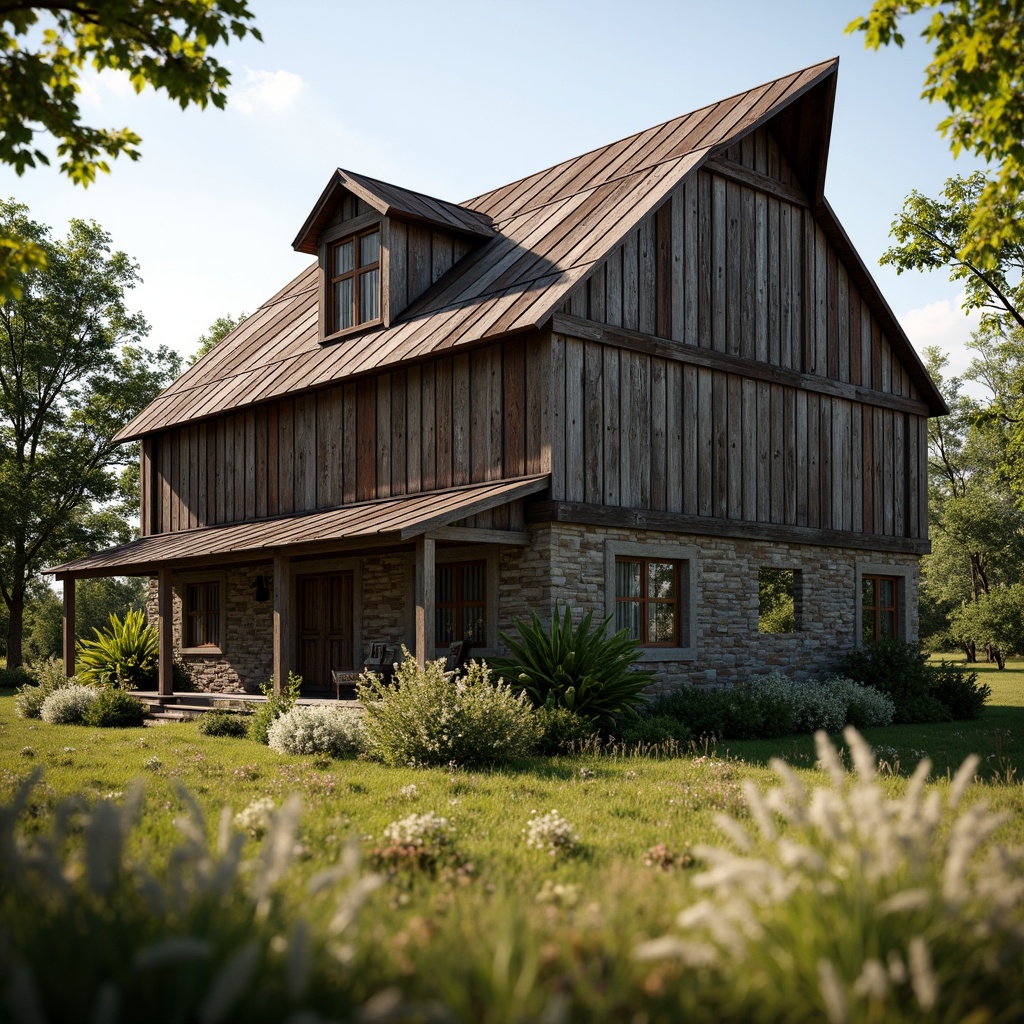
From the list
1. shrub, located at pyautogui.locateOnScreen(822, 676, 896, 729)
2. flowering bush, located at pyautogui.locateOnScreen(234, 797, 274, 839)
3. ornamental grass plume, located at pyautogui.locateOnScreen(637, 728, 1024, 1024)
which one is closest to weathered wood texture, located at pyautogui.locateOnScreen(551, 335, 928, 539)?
shrub, located at pyautogui.locateOnScreen(822, 676, 896, 729)

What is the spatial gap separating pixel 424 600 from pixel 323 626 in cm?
625

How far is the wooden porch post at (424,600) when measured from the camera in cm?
1375

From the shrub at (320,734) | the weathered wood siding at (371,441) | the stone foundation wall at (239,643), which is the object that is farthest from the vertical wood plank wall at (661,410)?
the shrub at (320,734)

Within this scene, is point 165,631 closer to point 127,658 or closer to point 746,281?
point 127,658

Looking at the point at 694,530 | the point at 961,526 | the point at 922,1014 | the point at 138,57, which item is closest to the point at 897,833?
the point at 922,1014

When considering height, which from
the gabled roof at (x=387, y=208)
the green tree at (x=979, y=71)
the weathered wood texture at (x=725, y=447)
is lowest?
the weathered wood texture at (x=725, y=447)

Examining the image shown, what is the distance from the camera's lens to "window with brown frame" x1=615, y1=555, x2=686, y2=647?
16552 millimetres

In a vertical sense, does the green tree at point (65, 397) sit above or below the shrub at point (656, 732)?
above

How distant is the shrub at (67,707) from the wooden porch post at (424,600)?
736 cm

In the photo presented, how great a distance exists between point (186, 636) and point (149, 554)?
3160 mm

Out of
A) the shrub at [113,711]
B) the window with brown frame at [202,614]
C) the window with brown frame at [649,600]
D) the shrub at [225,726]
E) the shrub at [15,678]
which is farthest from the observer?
the shrub at [15,678]

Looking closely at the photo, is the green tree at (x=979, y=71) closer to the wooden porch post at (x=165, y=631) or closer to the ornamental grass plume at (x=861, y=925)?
the ornamental grass plume at (x=861, y=925)

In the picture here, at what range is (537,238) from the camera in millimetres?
17891

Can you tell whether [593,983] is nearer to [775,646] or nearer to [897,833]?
[897,833]
